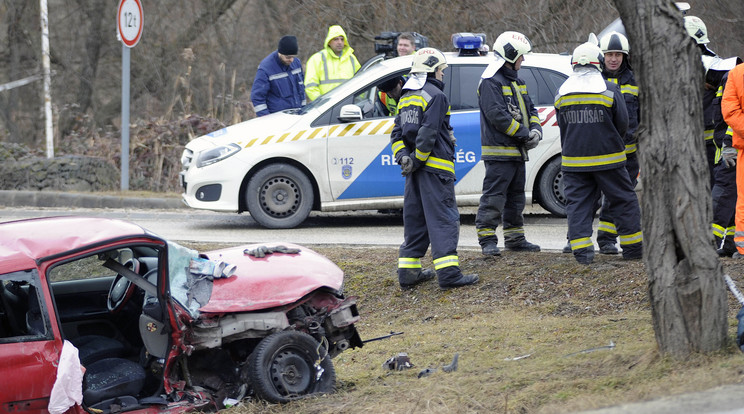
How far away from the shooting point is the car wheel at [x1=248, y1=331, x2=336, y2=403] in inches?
204

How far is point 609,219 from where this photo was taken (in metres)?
8.23

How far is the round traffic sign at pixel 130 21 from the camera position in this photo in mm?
13484

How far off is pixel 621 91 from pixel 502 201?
1.36 meters

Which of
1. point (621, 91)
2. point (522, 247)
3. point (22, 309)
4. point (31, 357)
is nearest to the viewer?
point (31, 357)

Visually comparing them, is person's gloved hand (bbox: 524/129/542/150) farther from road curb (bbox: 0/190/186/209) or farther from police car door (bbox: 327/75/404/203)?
road curb (bbox: 0/190/186/209)

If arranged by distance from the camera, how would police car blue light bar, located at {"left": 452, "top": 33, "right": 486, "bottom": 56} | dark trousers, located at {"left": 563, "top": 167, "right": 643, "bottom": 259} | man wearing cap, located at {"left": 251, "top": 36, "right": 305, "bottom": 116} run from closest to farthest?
dark trousers, located at {"left": 563, "top": 167, "right": 643, "bottom": 259}
police car blue light bar, located at {"left": 452, "top": 33, "right": 486, "bottom": 56}
man wearing cap, located at {"left": 251, "top": 36, "right": 305, "bottom": 116}

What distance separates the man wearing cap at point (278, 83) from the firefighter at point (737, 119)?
5889 mm

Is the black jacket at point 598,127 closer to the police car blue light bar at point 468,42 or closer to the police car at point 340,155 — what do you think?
the police car blue light bar at point 468,42

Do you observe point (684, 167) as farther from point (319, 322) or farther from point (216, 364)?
point (216, 364)

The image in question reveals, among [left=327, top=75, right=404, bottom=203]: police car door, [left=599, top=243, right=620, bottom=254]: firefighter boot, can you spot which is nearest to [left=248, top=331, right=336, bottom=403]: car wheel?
[left=599, top=243, right=620, bottom=254]: firefighter boot

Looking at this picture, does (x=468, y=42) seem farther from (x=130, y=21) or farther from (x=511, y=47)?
(x=130, y=21)

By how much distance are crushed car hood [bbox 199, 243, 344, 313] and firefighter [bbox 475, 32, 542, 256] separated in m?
2.77

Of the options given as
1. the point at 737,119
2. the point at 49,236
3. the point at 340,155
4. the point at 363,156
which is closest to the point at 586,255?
the point at 737,119

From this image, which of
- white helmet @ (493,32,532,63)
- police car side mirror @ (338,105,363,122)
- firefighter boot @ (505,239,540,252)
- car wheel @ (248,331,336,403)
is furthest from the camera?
police car side mirror @ (338,105,363,122)
